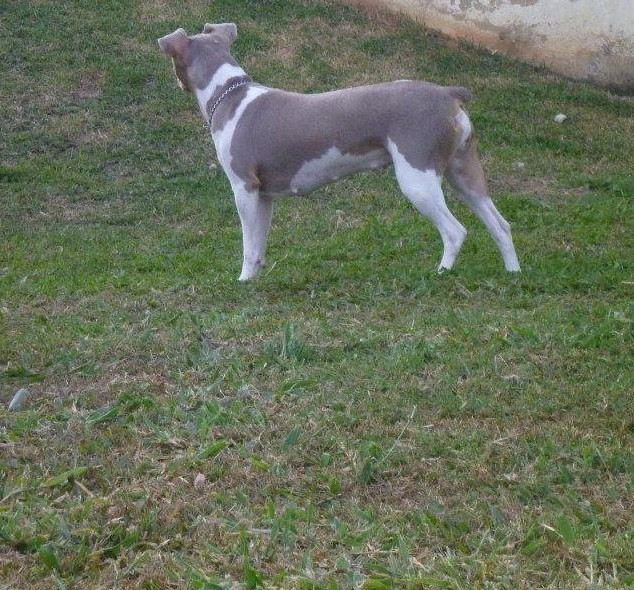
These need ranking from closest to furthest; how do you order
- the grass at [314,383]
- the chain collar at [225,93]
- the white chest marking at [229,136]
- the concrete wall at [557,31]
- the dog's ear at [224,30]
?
1. the grass at [314,383]
2. the white chest marking at [229,136]
3. the chain collar at [225,93]
4. the dog's ear at [224,30]
5. the concrete wall at [557,31]

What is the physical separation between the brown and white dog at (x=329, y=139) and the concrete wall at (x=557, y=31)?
19.8 ft

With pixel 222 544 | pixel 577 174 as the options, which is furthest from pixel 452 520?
pixel 577 174

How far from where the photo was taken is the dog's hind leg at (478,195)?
7215 millimetres

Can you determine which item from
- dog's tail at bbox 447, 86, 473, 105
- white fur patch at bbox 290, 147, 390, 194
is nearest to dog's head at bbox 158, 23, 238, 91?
white fur patch at bbox 290, 147, 390, 194

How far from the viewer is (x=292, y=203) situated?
32.7 feet

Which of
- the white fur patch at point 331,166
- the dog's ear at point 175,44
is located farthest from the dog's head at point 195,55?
the white fur patch at point 331,166

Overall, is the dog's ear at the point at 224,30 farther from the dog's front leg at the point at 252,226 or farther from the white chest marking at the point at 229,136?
the dog's front leg at the point at 252,226

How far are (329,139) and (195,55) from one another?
3.93ft

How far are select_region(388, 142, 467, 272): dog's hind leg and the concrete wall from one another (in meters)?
6.33

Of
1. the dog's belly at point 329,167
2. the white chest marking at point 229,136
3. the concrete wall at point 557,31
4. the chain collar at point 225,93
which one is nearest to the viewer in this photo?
the dog's belly at point 329,167

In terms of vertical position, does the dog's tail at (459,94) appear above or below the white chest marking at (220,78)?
above

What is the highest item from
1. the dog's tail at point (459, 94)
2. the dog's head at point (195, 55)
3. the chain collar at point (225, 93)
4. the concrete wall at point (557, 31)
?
A: the dog's tail at point (459, 94)

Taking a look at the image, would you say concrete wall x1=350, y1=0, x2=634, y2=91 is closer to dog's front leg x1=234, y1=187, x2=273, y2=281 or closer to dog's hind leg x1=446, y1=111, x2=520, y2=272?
dog's hind leg x1=446, y1=111, x2=520, y2=272

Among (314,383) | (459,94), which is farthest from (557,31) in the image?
(314,383)
